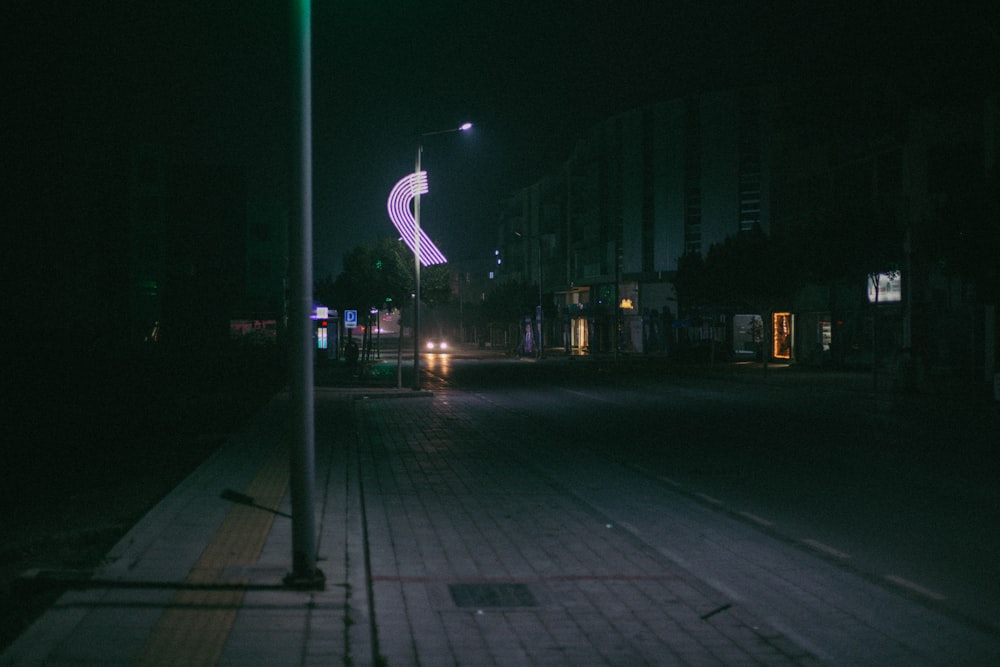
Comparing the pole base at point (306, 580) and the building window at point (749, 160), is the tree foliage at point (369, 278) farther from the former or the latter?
the pole base at point (306, 580)

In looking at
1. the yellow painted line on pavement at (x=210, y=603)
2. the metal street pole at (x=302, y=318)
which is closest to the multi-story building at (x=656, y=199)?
the yellow painted line on pavement at (x=210, y=603)

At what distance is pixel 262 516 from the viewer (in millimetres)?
8484

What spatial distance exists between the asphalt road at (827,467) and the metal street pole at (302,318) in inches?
116

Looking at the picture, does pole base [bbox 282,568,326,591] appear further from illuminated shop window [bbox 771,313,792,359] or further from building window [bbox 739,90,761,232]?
building window [bbox 739,90,761,232]

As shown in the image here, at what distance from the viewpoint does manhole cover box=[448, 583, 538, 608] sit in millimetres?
6006

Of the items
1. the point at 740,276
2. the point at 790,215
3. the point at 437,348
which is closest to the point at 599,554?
the point at 740,276

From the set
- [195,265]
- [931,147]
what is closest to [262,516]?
[931,147]

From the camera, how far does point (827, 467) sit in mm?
12469

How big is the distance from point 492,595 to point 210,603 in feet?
5.93

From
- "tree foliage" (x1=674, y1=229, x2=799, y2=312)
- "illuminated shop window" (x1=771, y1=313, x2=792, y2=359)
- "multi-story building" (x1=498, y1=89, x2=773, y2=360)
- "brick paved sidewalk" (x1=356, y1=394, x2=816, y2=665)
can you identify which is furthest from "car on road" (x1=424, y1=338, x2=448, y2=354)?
"brick paved sidewalk" (x1=356, y1=394, x2=816, y2=665)

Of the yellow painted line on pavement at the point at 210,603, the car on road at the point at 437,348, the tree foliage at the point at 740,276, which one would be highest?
the tree foliage at the point at 740,276

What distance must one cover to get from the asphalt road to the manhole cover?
1.44m

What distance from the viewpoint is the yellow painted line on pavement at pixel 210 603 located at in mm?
4727

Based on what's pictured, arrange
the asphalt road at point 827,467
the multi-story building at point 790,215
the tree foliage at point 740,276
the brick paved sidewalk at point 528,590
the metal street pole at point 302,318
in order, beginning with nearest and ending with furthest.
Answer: the brick paved sidewalk at point 528,590 < the metal street pole at point 302,318 < the asphalt road at point 827,467 < the multi-story building at point 790,215 < the tree foliage at point 740,276
